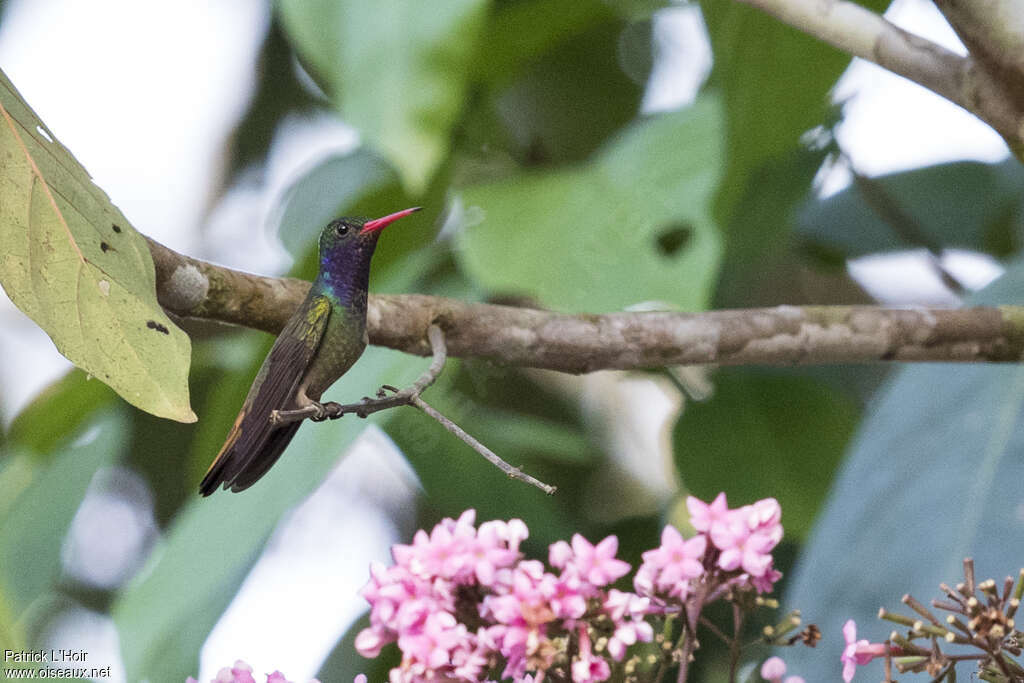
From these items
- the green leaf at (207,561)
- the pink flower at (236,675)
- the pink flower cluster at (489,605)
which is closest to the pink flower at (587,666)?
the pink flower cluster at (489,605)

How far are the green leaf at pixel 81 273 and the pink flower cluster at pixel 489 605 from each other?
0.30 feet

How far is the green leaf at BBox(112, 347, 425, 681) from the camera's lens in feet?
1.74

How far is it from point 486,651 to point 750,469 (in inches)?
26.8

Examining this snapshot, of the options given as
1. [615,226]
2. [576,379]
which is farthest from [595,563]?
[576,379]

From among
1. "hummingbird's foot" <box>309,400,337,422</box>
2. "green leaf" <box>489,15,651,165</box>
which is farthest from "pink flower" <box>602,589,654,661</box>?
"green leaf" <box>489,15,651,165</box>

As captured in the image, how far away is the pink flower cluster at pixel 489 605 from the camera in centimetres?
31

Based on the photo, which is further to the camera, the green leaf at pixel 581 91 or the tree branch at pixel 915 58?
the green leaf at pixel 581 91

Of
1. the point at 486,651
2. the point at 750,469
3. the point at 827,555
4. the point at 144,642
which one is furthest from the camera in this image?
the point at 750,469

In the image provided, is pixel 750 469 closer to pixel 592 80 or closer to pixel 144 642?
pixel 592 80

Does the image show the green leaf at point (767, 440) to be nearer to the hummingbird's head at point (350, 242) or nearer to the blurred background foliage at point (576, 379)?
the blurred background foliage at point (576, 379)

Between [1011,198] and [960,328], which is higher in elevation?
[960,328]

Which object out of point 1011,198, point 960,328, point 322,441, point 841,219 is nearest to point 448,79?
point 322,441

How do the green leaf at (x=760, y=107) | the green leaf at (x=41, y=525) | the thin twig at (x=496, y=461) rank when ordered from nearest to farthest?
the thin twig at (x=496, y=461)
the green leaf at (x=41, y=525)
the green leaf at (x=760, y=107)

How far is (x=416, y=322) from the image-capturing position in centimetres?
43
